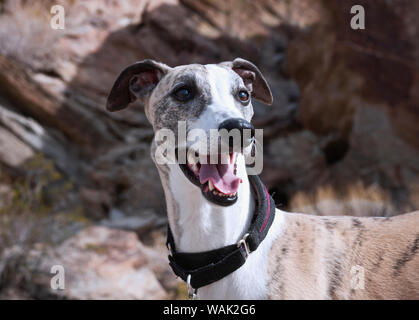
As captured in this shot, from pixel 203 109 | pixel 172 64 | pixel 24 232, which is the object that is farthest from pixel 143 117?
pixel 203 109

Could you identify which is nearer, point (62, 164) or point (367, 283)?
point (367, 283)

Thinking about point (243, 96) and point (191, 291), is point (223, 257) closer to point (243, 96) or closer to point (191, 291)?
point (191, 291)

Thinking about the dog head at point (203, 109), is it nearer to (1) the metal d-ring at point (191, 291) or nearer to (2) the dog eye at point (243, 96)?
(2) the dog eye at point (243, 96)

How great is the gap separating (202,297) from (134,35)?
7.47 metres

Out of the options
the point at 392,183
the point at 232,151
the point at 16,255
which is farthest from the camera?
the point at 392,183

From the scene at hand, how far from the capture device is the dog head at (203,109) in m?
1.91

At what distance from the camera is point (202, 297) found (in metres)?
2.00

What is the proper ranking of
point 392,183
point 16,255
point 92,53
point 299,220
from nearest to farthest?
point 299,220 < point 16,255 < point 392,183 < point 92,53

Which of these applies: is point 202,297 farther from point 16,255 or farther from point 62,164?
point 62,164

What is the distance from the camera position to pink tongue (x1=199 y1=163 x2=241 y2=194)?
75.5 inches

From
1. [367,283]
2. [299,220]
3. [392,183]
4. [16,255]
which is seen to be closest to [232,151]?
[299,220]

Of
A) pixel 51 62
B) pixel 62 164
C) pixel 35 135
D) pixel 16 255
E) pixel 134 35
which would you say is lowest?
pixel 16 255

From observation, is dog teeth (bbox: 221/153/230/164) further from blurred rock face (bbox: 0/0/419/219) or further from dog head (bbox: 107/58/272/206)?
blurred rock face (bbox: 0/0/419/219)

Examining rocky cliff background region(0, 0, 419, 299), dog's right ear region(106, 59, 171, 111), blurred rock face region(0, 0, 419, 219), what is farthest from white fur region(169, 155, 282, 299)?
blurred rock face region(0, 0, 419, 219)
